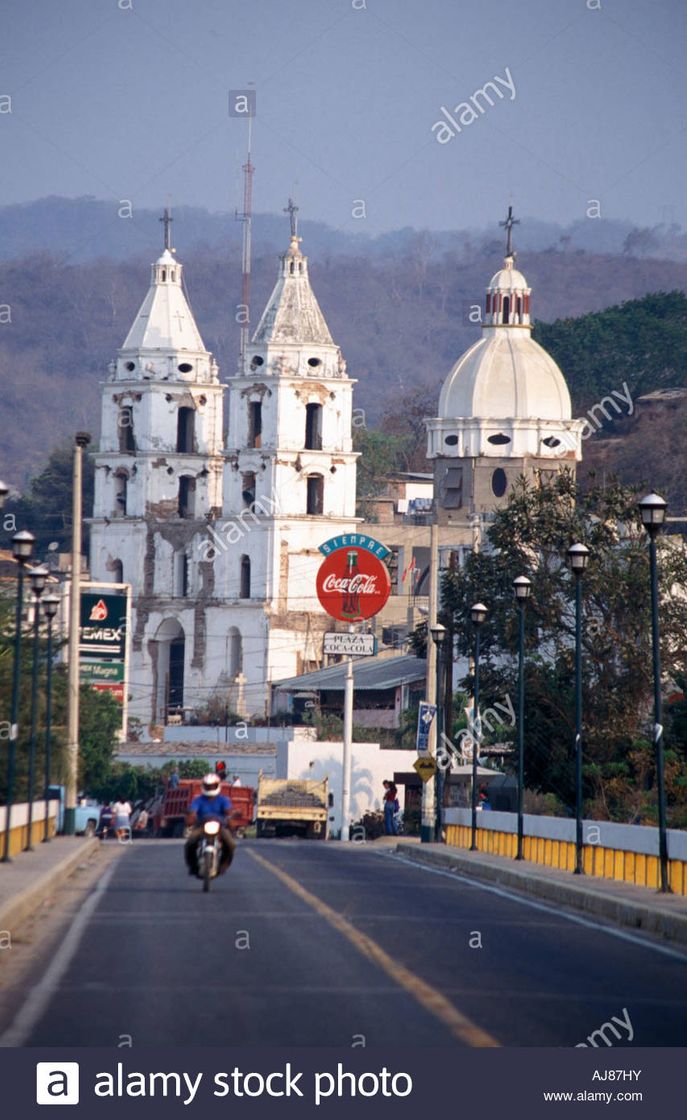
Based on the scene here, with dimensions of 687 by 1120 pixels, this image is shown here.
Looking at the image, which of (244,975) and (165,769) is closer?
(244,975)

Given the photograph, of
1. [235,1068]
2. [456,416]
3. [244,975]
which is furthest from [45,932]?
[456,416]

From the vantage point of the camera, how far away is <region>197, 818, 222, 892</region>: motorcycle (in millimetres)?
26344

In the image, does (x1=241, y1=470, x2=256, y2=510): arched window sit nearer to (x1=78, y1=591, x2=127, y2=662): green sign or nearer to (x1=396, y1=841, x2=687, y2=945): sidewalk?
(x1=78, y1=591, x2=127, y2=662): green sign

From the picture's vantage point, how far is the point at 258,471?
127 m

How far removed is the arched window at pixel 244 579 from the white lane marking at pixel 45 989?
104586mm

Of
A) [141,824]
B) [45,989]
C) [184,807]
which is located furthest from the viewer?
[141,824]

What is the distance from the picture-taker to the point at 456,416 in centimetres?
12588

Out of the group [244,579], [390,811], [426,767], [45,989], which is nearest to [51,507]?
[244,579]

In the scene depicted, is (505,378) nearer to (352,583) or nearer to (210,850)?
(352,583)

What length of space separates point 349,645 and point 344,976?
218 ft

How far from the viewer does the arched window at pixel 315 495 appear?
129m

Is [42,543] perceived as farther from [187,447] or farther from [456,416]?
[456,416]

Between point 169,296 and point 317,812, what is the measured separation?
7635 centimetres

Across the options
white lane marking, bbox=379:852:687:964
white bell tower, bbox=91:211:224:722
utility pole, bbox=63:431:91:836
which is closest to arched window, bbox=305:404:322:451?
white bell tower, bbox=91:211:224:722
